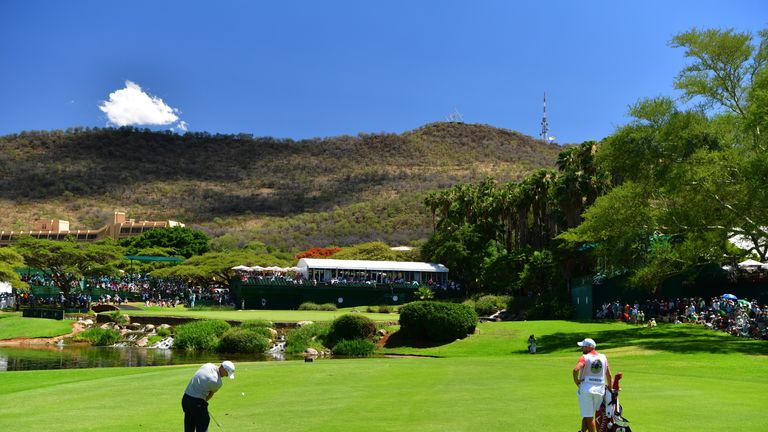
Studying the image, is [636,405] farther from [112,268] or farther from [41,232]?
[41,232]

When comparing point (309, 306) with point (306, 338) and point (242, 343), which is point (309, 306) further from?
point (242, 343)

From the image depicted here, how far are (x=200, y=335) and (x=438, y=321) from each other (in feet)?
44.0

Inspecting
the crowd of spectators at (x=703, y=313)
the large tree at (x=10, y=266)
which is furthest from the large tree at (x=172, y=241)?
the crowd of spectators at (x=703, y=313)

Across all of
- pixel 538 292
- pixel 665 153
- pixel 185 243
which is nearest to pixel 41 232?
pixel 185 243

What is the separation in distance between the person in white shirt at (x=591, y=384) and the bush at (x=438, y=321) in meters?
26.8

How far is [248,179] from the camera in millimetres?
173625

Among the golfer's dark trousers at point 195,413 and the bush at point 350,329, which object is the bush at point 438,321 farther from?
the golfer's dark trousers at point 195,413

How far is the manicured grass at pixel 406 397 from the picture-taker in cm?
1233

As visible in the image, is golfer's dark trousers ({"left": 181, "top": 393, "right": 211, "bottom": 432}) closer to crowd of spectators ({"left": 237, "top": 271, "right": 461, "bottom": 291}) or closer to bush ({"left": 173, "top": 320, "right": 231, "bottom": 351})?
bush ({"left": 173, "top": 320, "right": 231, "bottom": 351})

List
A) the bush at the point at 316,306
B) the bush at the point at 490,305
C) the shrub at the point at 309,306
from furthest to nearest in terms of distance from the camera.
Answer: the shrub at the point at 309,306, the bush at the point at 316,306, the bush at the point at 490,305

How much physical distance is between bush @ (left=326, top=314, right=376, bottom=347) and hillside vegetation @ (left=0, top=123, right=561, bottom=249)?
77.4 meters

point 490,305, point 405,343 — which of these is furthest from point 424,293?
point 405,343

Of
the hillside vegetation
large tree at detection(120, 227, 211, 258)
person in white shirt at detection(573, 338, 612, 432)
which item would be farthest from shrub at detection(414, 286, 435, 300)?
the hillside vegetation

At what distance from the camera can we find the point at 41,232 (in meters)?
127
